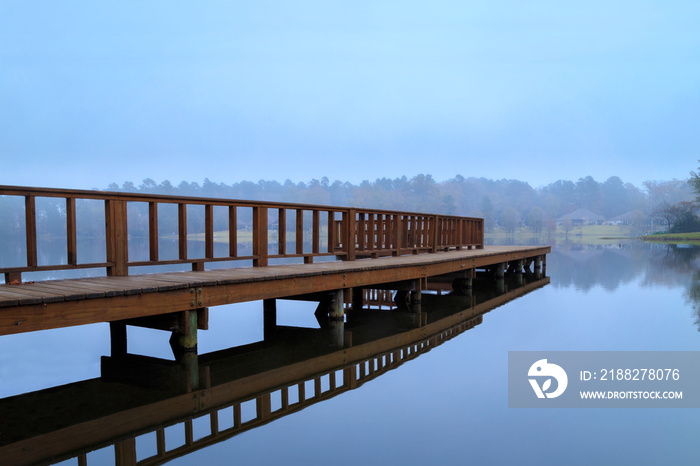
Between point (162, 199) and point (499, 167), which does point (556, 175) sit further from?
point (162, 199)

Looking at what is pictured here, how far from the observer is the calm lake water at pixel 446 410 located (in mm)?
3502

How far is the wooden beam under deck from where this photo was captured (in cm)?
418

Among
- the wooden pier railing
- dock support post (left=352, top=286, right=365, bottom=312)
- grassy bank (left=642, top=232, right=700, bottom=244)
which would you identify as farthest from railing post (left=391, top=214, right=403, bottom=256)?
grassy bank (left=642, top=232, right=700, bottom=244)

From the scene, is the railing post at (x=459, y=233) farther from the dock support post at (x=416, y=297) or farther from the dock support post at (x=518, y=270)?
the dock support post at (x=416, y=297)

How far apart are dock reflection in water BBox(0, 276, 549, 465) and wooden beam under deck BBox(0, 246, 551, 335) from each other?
60 cm

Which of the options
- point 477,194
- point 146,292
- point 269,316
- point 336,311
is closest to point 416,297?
point 336,311

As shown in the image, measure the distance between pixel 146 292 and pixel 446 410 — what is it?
2.66 meters

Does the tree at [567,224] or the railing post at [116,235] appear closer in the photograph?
the railing post at [116,235]

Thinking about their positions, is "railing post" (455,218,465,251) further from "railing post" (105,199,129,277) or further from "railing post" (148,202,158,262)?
"railing post" (105,199,129,277)

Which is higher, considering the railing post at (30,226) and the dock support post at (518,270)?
the railing post at (30,226)

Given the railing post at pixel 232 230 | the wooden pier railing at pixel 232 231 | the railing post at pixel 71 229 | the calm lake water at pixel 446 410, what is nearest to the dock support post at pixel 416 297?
the wooden pier railing at pixel 232 231


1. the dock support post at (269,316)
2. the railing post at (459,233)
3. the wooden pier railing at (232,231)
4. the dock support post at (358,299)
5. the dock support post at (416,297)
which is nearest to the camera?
the wooden pier railing at (232,231)

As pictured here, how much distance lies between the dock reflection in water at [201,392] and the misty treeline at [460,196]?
222ft

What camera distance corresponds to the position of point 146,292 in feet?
16.1
